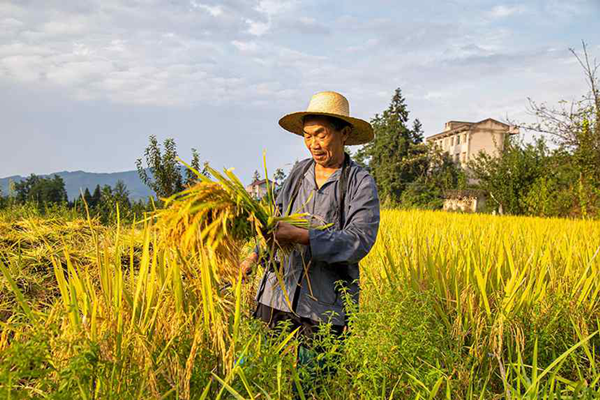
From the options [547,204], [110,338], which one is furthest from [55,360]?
[547,204]

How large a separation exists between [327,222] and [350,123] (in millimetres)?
507

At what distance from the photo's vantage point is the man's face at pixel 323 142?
7.03 feet

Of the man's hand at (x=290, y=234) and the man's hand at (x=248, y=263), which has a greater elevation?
the man's hand at (x=290, y=234)

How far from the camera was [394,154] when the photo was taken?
34.0m

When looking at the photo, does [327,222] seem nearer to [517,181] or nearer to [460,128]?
[517,181]

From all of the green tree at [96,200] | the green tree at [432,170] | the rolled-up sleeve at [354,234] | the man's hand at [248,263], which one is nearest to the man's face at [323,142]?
the rolled-up sleeve at [354,234]

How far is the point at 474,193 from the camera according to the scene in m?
22.9

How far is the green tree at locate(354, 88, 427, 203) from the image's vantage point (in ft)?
107

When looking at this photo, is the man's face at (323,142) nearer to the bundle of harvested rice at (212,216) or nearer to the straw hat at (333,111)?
the straw hat at (333,111)

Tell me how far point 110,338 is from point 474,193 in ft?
77.0

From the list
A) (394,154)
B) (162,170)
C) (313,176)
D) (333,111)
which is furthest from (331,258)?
(394,154)

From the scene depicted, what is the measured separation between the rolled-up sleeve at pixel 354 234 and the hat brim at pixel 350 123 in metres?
0.30

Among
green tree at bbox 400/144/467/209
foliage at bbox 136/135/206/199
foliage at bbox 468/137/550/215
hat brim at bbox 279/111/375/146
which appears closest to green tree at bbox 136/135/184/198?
foliage at bbox 136/135/206/199

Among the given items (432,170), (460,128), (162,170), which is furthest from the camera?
(460,128)
